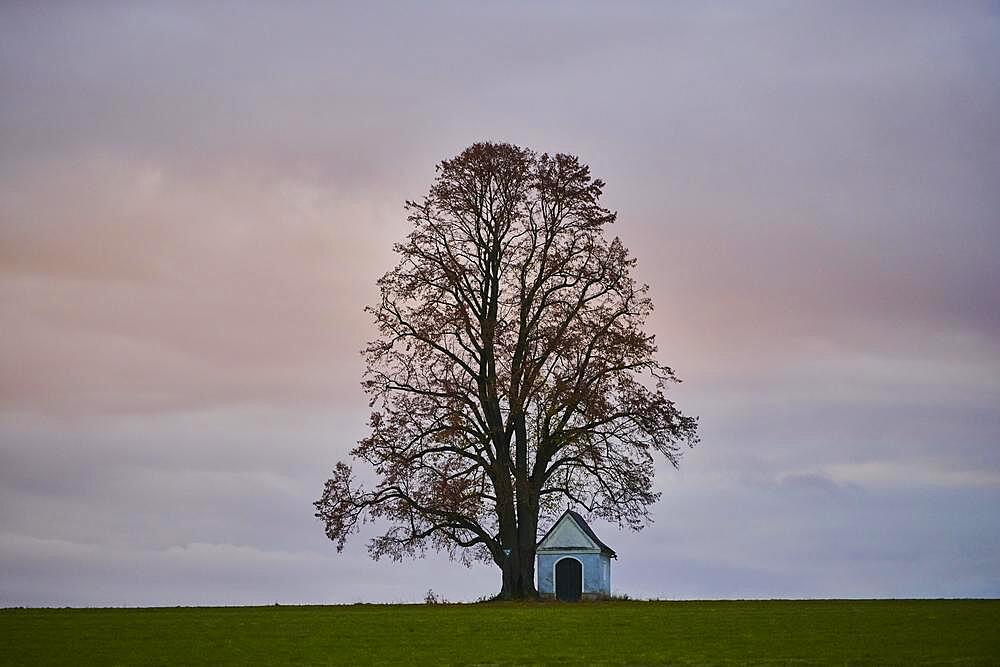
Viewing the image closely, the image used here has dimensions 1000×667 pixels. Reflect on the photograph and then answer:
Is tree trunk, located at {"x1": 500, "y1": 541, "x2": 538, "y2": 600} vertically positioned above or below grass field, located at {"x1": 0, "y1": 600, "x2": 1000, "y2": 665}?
above

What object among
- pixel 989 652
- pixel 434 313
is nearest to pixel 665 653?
pixel 989 652

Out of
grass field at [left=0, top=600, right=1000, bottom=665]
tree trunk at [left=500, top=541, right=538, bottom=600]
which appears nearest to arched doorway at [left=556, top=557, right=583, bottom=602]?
tree trunk at [left=500, top=541, right=538, bottom=600]

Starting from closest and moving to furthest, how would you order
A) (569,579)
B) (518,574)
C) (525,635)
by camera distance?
(525,635)
(518,574)
(569,579)

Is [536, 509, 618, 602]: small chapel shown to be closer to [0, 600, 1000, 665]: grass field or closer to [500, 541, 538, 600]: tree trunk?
[500, 541, 538, 600]: tree trunk

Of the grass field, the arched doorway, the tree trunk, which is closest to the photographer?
the grass field

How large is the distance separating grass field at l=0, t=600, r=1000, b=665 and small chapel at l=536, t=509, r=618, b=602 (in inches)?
285

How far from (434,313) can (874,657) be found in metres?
26.9

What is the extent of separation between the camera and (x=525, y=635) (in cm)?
3291

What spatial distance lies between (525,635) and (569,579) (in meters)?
18.9

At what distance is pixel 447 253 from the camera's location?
171 ft

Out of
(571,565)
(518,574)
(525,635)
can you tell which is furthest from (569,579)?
(525,635)

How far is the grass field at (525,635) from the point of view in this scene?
27828mm

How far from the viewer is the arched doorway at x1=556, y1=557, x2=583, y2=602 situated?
51469 millimetres

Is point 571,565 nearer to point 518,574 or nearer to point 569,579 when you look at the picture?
point 569,579
